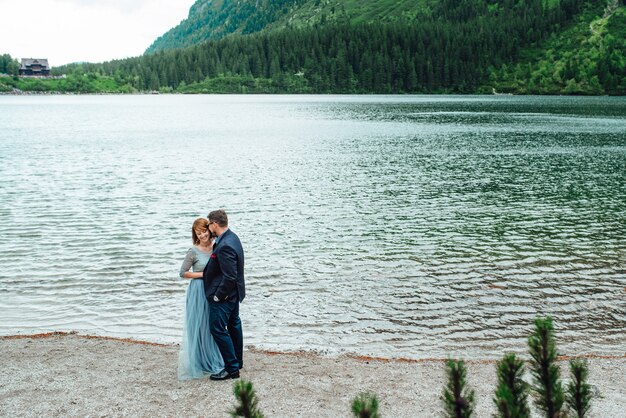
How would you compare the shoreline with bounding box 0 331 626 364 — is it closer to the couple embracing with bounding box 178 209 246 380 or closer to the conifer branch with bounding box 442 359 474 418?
the couple embracing with bounding box 178 209 246 380

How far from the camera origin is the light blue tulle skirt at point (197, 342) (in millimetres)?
11422

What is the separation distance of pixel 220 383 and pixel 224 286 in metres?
2.11

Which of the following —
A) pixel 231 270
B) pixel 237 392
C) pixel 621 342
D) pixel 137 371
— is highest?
pixel 237 392

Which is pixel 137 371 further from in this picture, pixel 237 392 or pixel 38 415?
pixel 237 392

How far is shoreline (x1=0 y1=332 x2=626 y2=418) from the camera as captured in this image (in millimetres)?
10188

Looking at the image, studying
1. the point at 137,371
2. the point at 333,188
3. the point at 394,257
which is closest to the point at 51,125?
the point at 333,188

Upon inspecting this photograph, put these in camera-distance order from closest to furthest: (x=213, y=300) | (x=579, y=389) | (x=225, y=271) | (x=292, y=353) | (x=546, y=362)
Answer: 1. (x=546, y=362)
2. (x=579, y=389)
3. (x=225, y=271)
4. (x=213, y=300)
5. (x=292, y=353)

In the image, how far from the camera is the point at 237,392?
370 cm

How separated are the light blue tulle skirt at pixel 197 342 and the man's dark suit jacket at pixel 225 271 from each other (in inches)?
16.7

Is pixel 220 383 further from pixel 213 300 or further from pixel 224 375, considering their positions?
pixel 213 300

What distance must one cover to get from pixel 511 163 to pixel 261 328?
150 ft

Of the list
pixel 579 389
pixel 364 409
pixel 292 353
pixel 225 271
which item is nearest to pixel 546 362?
pixel 579 389

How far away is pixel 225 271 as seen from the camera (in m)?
10.8

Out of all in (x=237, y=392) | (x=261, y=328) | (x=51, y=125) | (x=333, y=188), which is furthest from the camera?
(x=51, y=125)
